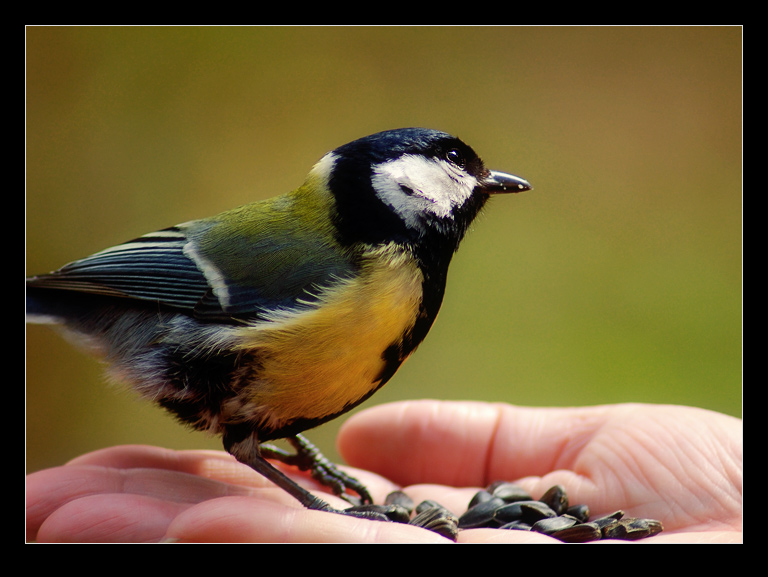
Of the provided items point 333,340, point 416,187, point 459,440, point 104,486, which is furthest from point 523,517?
point 104,486

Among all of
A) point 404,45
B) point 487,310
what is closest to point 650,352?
point 487,310

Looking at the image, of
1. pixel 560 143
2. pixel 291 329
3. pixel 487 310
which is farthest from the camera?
pixel 487 310

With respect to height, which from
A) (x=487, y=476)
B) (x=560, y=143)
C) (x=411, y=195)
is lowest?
(x=487, y=476)

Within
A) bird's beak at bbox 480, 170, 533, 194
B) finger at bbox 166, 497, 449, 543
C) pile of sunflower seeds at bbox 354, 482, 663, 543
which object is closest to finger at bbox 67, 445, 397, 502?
pile of sunflower seeds at bbox 354, 482, 663, 543

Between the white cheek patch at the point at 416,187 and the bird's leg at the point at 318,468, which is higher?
the white cheek patch at the point at 416,187

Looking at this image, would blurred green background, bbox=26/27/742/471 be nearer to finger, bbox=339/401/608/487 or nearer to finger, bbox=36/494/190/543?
finger, bbox=36/494/190/543

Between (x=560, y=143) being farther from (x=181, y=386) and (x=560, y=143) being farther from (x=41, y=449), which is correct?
(x=41, y=449)

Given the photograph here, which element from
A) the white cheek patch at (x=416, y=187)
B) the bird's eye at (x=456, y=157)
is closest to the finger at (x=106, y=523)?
the white cheek patch at (x=416, y=187)

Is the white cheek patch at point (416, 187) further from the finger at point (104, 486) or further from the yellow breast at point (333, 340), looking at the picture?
the finger at point (104, 486)
